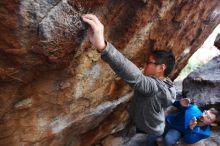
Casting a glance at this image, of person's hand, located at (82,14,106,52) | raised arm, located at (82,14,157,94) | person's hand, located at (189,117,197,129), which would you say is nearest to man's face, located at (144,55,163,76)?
raised arm, located at (82,14,157,94)

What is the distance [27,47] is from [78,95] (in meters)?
1.23

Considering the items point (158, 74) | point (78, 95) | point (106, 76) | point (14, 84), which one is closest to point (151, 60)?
point (158, 74)

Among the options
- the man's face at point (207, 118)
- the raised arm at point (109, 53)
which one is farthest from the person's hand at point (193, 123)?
→ the raised arm at point (109, 53)

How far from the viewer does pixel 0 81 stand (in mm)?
2936

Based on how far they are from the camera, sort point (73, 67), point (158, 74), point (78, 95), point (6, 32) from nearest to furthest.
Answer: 1. point (6, 32)
2. point (73, 67)
3. point (158, 74)
4. point (78, 95)

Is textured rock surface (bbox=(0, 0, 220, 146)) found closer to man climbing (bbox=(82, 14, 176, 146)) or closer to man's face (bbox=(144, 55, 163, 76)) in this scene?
man climbing (bbox=(82, 14, 176, 146))

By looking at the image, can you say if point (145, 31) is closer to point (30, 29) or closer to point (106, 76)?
point (106, 76)

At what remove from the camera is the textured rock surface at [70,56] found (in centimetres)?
264

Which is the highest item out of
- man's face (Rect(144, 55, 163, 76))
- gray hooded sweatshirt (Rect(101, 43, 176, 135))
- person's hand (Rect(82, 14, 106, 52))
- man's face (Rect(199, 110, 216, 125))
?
person's hand (Rect(82, 14, 106, 52))

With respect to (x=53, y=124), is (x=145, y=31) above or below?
above

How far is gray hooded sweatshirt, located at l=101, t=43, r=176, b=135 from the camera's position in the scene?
9.11ft

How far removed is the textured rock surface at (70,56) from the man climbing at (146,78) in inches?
8.4

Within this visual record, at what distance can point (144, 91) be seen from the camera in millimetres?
3186

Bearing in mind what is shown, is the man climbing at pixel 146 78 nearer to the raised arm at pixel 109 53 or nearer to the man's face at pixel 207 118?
the raised arm at pixel 109 53
